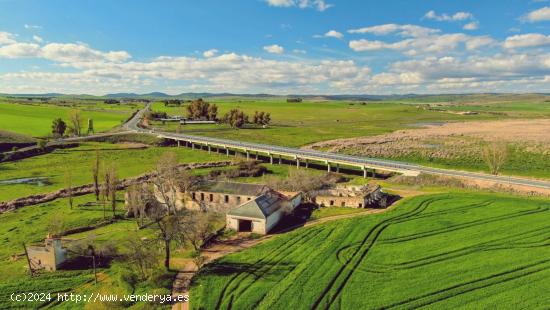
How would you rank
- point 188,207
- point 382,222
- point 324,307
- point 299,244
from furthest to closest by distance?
point 188,207
point 382,222
point 299,244
point 324,307

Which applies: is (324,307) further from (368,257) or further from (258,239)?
(258,239)

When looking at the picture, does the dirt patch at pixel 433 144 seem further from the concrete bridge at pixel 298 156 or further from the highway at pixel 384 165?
the highway at pixel 384 165

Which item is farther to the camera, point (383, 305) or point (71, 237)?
point (71, 237)

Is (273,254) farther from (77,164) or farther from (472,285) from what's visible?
(77,164)

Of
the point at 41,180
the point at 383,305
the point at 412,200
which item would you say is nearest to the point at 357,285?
the point at 383,305

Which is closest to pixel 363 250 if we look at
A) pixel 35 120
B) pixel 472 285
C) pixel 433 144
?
pixel 472 285

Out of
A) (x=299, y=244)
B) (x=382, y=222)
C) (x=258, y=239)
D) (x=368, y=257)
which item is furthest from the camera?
(x=382, y=222)

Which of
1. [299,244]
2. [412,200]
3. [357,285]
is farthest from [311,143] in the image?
[357,285]
